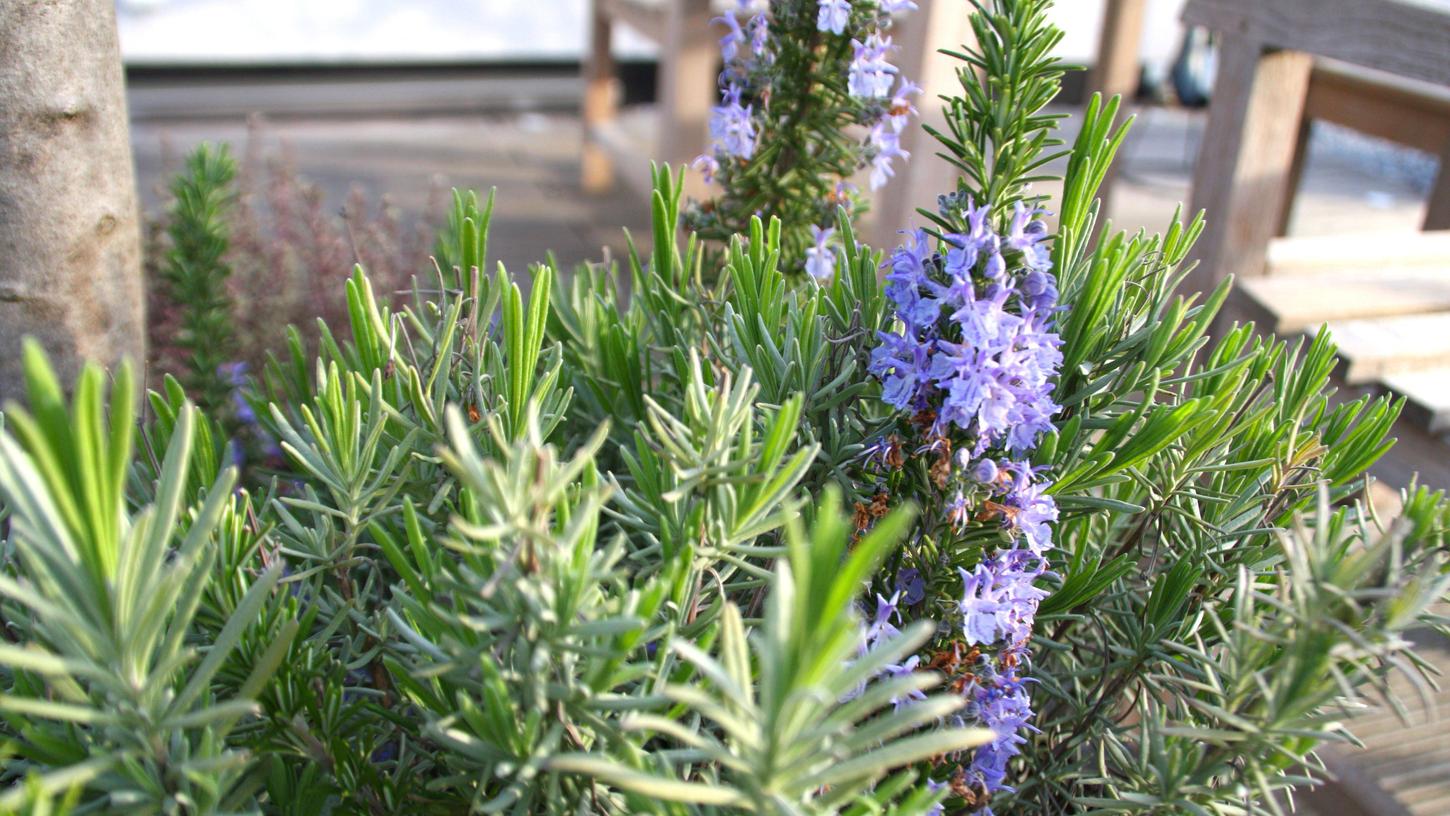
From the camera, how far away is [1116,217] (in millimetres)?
5113

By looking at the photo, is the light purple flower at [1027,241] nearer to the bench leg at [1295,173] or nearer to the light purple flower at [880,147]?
the light purple flower at [880,147]

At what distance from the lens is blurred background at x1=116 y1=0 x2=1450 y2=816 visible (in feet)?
6.38

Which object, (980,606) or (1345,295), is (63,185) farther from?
(1345,295)

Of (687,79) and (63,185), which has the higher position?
(687,79)

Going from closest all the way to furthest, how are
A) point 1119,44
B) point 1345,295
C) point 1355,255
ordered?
point 1345,295 → point 1355,255 → point 1119,44

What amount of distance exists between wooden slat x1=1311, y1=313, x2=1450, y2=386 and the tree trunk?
5.60 feet

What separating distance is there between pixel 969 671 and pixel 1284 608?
0.87ft

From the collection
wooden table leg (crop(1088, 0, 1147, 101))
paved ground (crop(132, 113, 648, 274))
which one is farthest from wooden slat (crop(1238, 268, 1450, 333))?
paved ground (crop(132, 113, 648, 274))

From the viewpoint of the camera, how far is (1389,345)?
183 centimetres

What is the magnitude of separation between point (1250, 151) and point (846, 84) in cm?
138

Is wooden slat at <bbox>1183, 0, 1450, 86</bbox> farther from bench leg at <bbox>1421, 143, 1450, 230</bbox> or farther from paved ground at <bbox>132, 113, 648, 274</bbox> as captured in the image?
paved ground at <bbox>132, 113, 648, 274</bbox>

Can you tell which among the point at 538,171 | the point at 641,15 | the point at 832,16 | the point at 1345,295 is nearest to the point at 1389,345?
the point at 1345,295

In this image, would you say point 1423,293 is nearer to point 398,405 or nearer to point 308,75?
point 398,405

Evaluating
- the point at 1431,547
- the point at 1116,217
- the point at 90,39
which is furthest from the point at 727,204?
the point at 1116,217
